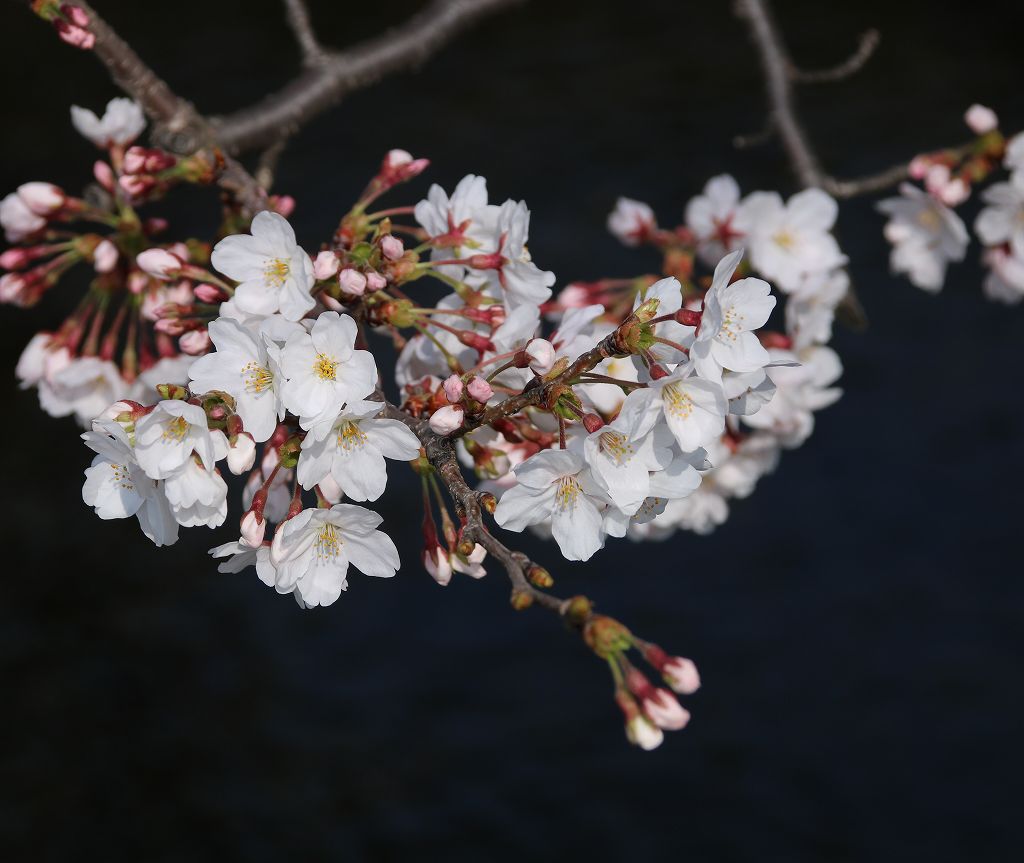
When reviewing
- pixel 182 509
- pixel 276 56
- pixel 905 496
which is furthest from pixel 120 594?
pixel 182 509

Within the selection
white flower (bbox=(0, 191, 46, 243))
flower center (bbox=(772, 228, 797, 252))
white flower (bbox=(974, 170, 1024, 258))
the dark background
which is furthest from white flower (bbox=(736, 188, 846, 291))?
the dark background

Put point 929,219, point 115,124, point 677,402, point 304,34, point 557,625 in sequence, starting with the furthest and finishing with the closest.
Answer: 1. point 557,625
2. point 929,219
3. point 304,34
4. point 115,124
5. point 677,402

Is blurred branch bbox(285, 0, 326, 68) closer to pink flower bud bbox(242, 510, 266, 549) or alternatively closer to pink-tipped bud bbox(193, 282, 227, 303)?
pink-tipped bud bbox(193, 282, 227, 303)

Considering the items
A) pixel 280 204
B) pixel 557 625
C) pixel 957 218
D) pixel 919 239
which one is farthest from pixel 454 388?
pixel 557 625

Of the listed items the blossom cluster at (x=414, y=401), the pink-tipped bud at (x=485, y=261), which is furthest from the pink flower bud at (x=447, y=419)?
the pink-tipped bud at (x=485, y=261)

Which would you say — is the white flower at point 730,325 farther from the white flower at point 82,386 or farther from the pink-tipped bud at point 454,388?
the white flower at point 82,386

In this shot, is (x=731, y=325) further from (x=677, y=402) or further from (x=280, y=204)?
(x=280, y=204)

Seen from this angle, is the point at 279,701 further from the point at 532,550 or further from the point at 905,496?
the point at 905,496
